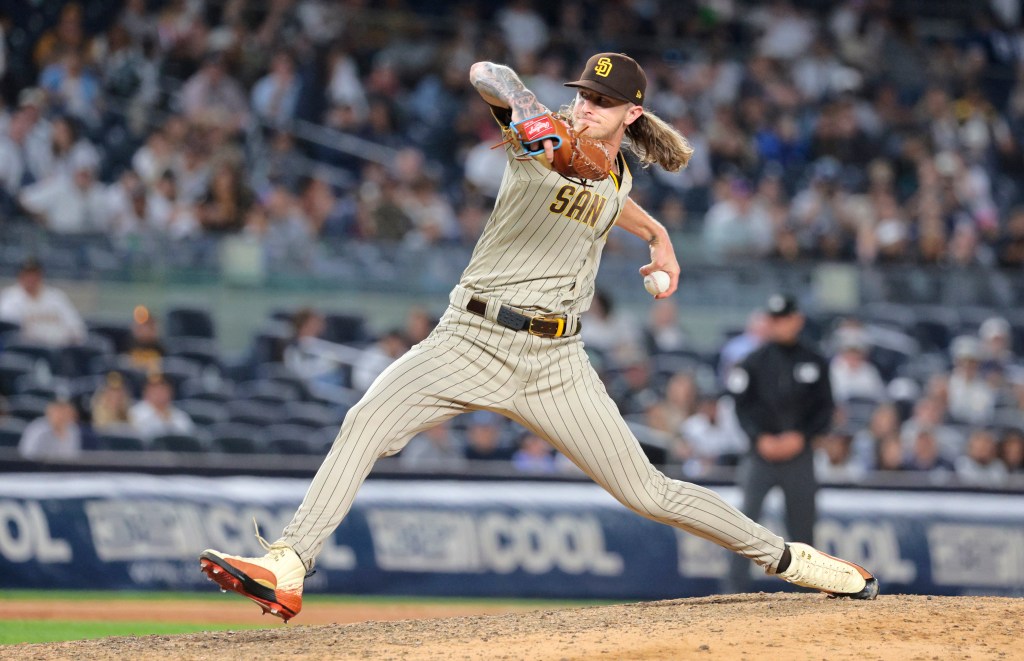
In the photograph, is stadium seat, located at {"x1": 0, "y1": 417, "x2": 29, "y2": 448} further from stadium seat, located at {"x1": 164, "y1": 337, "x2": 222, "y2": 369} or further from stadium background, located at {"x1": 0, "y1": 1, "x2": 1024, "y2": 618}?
stadium seat, located at {"x1": 164, "y1": 337, "x2": 222, "y2": 369}

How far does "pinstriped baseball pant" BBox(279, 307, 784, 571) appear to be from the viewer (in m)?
4.99

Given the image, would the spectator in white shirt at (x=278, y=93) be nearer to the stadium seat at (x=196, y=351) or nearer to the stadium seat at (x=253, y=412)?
the stadium seat at (x=196, y=351)

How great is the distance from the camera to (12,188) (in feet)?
38.8

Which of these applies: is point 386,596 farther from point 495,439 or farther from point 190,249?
point 190,249

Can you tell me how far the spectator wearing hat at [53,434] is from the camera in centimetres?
973

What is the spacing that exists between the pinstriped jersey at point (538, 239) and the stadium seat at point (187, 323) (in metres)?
6.73

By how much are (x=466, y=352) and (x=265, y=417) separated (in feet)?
19.2

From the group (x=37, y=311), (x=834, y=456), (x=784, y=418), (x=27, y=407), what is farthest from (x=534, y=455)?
(x=37, y=311)

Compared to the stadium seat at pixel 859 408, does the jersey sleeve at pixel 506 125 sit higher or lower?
higher

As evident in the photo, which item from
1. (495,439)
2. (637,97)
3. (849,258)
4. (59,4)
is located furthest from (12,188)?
(637,97)

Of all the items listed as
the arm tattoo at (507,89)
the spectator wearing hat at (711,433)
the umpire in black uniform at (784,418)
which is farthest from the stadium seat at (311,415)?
the arm tattoo at (507,89)

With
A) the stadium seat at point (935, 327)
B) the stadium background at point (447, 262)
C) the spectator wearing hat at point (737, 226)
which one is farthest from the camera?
the stadium seat at point (935, 327)

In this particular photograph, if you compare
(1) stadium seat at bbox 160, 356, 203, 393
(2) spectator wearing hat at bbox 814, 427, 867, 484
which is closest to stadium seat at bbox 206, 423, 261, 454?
(1) stadium seat at bbox 160, 356, 203, 393

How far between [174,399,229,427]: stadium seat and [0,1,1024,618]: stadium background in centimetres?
2
